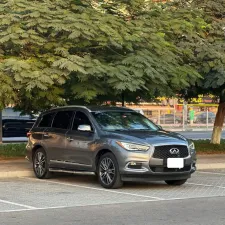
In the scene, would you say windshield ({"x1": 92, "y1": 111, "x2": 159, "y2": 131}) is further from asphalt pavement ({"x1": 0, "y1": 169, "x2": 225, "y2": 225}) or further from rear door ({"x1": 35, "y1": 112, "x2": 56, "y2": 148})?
rear door ({"x1": 35, "y1": 112, "x2": 56, "y2": 148})

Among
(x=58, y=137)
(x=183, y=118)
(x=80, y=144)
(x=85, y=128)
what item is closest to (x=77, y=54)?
(x=58, y=137)

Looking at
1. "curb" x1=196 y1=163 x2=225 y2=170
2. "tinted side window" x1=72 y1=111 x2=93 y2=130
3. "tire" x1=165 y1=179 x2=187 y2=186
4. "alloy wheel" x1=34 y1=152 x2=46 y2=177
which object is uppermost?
"tinted side window" x1=72 y1=111 x2=93 y2=130

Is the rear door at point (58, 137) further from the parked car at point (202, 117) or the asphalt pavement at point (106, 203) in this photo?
the parked car at point (202, 117)

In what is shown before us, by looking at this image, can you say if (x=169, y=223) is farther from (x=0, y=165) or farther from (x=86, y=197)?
(x=0, y=165)

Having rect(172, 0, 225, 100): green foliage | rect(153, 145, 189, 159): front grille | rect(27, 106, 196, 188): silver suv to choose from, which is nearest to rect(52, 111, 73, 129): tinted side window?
rect(27, 106, 196, 188): silver suv

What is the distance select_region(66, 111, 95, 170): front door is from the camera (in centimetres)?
1362

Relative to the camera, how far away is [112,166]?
13023 mm

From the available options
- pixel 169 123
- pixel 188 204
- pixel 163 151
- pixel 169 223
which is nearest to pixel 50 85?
pixel 163 151

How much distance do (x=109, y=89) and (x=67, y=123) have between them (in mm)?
2094

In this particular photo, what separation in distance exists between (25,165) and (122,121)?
4173 mm

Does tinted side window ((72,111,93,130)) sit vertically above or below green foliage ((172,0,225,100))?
below

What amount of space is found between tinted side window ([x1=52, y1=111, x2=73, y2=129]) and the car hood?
1668 mm

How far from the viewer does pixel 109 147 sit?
1303 cm

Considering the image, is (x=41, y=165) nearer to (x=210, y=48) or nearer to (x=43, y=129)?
(x=43, y=129)
